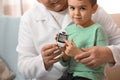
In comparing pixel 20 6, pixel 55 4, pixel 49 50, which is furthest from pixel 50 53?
pixel 20 6

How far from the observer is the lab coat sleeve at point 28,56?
1.17 meters

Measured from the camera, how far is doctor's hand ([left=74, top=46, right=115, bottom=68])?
3.35ft

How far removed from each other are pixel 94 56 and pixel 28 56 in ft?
1.14

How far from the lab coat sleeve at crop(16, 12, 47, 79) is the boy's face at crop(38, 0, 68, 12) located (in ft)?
0.44

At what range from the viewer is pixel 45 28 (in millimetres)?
1240

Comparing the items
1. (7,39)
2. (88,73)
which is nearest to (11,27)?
(7,39)

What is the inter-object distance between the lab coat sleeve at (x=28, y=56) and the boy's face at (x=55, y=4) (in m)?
0.13

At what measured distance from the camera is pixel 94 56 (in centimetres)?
103

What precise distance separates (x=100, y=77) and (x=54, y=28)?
1.07 feet

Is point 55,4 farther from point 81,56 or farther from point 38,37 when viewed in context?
point 81,56

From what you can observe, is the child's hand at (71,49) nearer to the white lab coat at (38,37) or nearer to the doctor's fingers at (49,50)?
the doctor's fingers at (49,50)

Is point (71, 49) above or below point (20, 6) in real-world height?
above

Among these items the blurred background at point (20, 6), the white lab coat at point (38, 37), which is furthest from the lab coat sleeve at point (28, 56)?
the blurred background at point (20, 6)

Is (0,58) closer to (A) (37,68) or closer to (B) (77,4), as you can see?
(A) (37,68)
